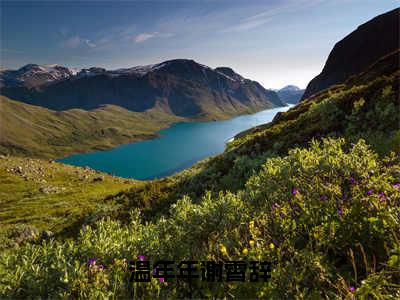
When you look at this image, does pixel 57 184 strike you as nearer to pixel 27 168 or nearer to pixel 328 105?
pixel 27 168

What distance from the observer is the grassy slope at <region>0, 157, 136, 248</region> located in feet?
80.4

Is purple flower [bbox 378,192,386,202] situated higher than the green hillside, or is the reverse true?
purple flower [bbox 378,192,386,202]

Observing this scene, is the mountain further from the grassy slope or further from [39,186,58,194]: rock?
[39,186,58,194]: rock

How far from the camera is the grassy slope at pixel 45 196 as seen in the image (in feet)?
80.4


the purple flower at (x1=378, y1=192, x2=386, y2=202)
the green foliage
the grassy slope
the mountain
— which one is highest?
the mountain

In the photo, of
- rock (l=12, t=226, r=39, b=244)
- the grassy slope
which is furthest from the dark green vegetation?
rock (l=12, t=226, r=39, b=244)

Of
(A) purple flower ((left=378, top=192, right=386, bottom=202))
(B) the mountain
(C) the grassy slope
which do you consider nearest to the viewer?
(A) purple flower ((left=378, top=192, right=386, bottom=202))

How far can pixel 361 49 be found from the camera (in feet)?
391

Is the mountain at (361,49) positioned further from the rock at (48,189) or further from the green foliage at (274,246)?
the green foliage at (274,246)

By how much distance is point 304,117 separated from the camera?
1789 centimetres

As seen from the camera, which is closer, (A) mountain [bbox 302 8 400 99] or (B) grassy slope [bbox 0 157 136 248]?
(B) grassy slope [bbox 0 157 136 248]

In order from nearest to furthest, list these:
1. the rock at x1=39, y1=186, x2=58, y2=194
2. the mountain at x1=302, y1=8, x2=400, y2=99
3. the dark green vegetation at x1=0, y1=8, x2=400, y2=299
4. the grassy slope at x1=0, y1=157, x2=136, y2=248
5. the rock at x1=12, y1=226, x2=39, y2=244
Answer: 1. the dark green vegetation at x1=0, y1=8, x2=400, y2=299
2. the rock at x1=12, y1=226, x2=39, y2=244
3. the grassy slope at x1=0, y1=157, x2=136, y2=248
4. the rock at x1=39, y1=186, x2=58, y2=194
5. the mountain at x1=302, y1=8, x2=400, y2=99

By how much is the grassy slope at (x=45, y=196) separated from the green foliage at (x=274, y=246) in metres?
16.0

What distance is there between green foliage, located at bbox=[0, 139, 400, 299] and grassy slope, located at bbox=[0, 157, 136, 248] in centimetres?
1605
